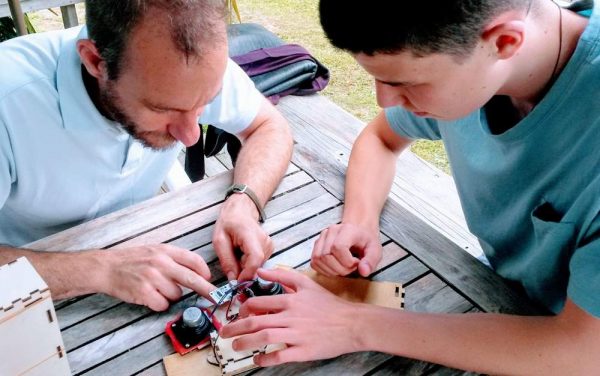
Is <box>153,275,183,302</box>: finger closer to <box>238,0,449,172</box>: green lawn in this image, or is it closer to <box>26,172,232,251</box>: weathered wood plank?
<box>26,172,232,251</box>: weathered wood plank

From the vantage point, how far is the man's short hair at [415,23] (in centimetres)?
82

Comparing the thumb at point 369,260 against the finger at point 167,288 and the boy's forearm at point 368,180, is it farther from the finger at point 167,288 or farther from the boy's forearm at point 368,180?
the finger at point 167,288

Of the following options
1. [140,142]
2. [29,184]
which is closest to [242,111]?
[140,142]

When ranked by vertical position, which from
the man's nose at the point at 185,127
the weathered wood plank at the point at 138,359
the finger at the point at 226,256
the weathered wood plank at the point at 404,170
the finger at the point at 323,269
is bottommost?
the weathered wood plank at the point at 404,170

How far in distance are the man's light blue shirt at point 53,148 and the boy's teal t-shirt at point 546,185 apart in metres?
0.87

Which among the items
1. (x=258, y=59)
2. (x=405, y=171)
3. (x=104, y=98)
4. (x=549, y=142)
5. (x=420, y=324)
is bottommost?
(x=405, y=171)

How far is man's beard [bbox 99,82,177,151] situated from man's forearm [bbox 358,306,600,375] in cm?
70

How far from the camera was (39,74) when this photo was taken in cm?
129

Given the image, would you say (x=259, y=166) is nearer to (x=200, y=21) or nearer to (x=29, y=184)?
(x=200, y=21)

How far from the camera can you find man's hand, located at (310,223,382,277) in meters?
1.17

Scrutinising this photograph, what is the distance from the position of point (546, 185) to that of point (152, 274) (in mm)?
817

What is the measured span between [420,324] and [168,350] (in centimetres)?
48

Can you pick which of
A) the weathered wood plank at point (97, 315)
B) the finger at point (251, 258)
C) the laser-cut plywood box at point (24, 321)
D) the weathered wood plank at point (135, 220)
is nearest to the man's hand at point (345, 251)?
the finger at point (251, 258)

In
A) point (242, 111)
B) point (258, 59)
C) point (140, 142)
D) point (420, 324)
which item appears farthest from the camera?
point (258, 59)
